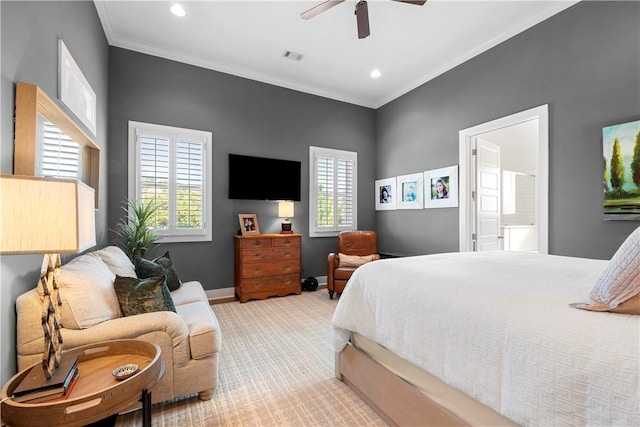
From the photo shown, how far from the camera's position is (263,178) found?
441 centimetres

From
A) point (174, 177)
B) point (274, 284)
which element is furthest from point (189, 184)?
point (274, 284)

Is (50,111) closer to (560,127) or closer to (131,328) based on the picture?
(131,328)

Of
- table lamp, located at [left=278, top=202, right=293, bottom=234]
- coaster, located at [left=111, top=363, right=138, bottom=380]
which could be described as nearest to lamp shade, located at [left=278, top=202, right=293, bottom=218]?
table lamp, located at [left=278, top=202, right=293, bottom=234]

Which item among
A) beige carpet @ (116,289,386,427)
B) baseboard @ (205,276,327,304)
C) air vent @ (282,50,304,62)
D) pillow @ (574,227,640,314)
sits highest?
air vent @ (282,50,304,62)

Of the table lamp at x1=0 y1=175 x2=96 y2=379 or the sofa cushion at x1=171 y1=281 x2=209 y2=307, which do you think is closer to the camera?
the table lamp at x1=0 y1=175 x2=96 y2=379

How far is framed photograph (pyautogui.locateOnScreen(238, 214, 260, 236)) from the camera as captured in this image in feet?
13.8

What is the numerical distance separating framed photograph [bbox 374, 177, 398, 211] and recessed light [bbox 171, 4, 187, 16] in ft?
12.2

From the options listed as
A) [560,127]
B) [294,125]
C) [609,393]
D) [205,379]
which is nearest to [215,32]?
[294,125]

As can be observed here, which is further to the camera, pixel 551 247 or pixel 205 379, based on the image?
pixel 551 247

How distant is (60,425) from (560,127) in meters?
4.17

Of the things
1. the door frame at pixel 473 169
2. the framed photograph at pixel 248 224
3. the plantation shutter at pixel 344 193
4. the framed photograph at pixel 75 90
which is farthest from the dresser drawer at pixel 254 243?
the door frame at pixel 473 169

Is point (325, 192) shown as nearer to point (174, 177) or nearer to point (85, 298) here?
point (174, 177)

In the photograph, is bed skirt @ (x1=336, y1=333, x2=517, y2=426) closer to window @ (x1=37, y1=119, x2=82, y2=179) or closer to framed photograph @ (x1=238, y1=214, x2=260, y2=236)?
window @ (x1=37, y1=119, x2=82, y2=179)

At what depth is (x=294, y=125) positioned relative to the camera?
15.6ft
